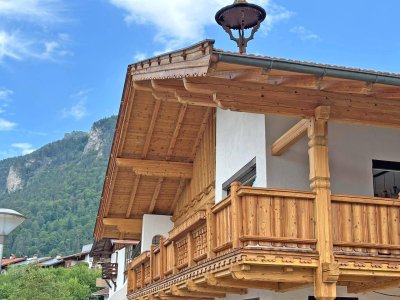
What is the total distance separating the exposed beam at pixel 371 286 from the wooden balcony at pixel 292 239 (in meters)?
0.02

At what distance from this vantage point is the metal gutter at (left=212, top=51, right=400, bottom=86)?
787 centimetres

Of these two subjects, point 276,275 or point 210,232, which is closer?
point 276,275

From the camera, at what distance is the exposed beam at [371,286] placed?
9659mm

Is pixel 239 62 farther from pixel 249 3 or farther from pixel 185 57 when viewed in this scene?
pixel 249 3

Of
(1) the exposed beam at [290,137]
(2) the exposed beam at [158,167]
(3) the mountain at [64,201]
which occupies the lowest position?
(1) the exposed beam at [290,137]

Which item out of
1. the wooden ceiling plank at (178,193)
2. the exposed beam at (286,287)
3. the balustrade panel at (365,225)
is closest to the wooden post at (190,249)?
the exposed beam at (286,287)

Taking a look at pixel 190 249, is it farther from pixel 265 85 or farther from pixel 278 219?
pixel 265 85

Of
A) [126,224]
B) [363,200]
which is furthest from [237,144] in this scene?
[126,224]

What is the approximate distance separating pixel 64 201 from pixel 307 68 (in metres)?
120

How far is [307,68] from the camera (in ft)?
26.7

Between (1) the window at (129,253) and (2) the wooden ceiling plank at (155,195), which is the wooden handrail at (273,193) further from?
(1) the window at (129,253)

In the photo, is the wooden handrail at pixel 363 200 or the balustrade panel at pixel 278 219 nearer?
the balustrade panel at pixel 278 219

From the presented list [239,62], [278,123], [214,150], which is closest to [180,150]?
[214,150]

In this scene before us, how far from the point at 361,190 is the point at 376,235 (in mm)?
2335
